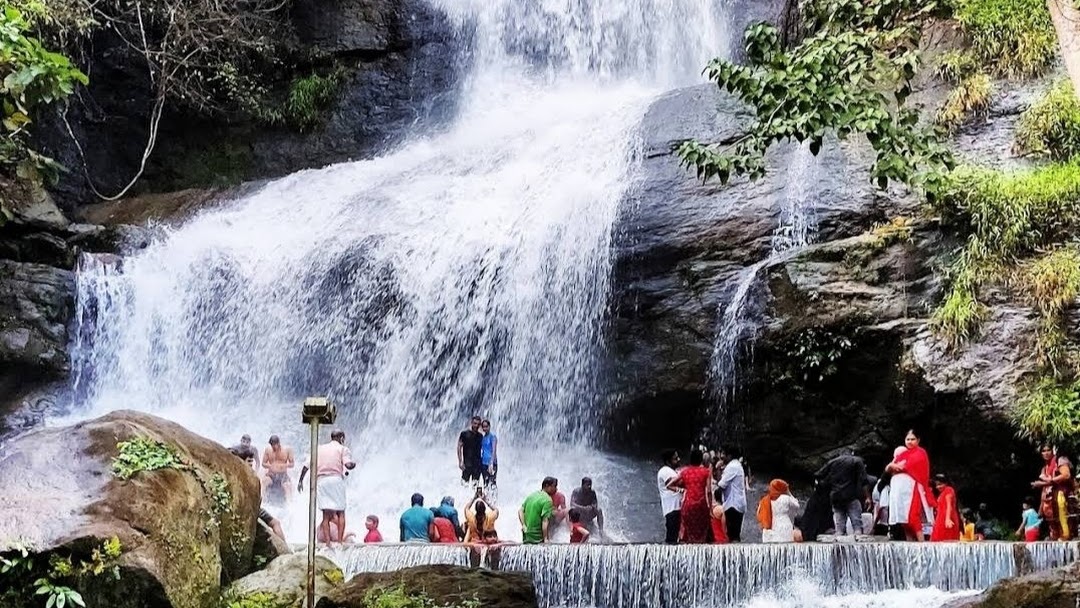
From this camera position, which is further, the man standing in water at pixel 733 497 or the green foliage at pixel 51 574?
the man standing in water at pixel 733 497

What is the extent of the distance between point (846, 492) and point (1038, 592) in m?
4.36

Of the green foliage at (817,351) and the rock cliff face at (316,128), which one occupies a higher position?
the rock cliff face at (316,128)

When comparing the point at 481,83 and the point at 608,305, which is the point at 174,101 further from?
the point at 608,305

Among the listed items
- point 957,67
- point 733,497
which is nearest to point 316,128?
point 957,67

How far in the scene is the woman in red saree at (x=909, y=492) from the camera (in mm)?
11344

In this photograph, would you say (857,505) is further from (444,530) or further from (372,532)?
(372,532)

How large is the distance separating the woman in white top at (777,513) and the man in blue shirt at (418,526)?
369cm

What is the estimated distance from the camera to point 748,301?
14.6 metres

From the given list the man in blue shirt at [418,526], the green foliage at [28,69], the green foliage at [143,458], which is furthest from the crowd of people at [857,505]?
the green foliage at [28,69]

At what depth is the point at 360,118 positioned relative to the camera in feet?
80.1

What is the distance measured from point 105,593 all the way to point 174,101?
1871cm

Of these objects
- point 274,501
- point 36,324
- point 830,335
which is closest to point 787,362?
point 830,335

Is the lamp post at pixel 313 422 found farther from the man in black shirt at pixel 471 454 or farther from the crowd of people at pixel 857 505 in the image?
the man in black shirt at pixel 471 454

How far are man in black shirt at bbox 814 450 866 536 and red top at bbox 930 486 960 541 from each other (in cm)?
76
